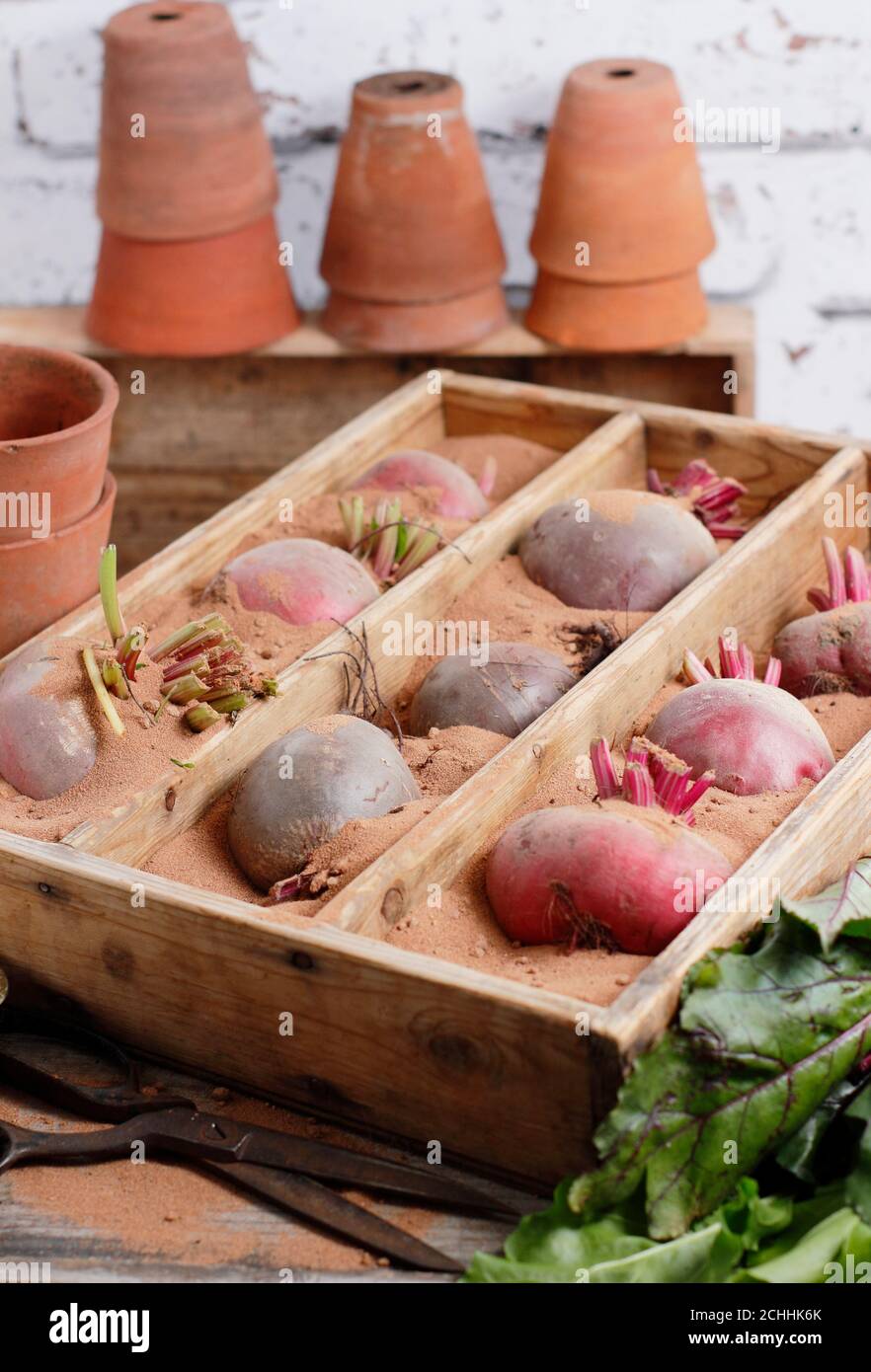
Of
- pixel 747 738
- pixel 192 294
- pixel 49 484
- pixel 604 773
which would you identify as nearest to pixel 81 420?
pixel 49 484

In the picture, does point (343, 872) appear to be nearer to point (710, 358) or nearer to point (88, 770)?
point (88, 770)

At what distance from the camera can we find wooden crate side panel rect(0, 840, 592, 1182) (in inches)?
56.8

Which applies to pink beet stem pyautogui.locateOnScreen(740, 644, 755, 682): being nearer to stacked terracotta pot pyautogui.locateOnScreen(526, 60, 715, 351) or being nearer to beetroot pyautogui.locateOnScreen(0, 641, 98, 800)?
beetroot pyautogui.locateOnScreen(0, 641, 98, 800)

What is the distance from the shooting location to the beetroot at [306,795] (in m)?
1.73

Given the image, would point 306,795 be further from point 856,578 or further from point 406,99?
point 406,99

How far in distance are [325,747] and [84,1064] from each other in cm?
43

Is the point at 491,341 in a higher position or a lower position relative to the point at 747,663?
higher

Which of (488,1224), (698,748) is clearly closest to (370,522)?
(698,748)

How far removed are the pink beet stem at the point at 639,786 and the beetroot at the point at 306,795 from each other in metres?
0.25

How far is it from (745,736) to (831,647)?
0.36 meters

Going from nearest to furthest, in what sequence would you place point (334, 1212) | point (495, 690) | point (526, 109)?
point (334, 1212), point (495, 690), point (526, 109)

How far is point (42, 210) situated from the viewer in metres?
3.40

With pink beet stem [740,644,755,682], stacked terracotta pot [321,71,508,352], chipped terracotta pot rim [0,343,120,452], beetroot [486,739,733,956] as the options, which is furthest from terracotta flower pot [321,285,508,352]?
beetroot [486,739,733,956]

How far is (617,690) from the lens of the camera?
1.97m
